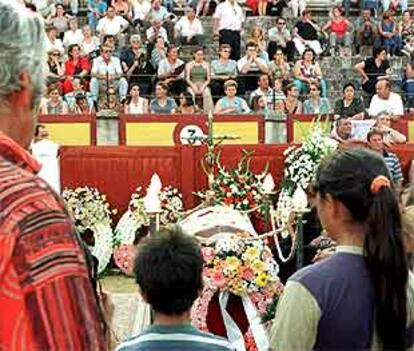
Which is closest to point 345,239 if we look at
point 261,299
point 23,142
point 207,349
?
point 207,349

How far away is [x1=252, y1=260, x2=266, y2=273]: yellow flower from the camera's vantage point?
677 cm

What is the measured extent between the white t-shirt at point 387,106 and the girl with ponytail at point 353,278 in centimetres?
1308

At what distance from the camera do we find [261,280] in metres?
6.73

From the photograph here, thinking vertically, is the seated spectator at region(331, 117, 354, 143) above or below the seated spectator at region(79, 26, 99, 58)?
below

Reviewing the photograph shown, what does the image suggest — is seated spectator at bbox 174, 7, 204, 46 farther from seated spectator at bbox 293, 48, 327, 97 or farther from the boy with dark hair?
the boy with dark hair

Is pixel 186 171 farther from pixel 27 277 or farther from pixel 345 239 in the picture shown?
pixel 27 277

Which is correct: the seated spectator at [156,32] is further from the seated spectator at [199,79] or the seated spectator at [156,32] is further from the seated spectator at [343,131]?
the seated spectator at [343,131]

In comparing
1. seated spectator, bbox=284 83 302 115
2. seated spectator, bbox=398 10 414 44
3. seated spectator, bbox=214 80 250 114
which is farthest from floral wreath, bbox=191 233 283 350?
seated spectator, bbox=398 10 414 44

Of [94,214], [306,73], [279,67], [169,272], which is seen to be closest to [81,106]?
[279,67]

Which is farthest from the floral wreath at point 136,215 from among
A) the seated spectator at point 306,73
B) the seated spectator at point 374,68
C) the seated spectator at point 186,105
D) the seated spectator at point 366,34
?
the seated spectator at point 366,34

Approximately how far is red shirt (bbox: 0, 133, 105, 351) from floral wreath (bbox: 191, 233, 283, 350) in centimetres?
479

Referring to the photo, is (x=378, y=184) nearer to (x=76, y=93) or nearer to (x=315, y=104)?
(x=315, y=104)

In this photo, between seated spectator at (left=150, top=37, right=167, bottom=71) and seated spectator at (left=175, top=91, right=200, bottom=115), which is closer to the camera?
seated spectator at (left=175, top=91, right=200, bottom=115)

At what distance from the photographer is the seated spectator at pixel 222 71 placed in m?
18.0
